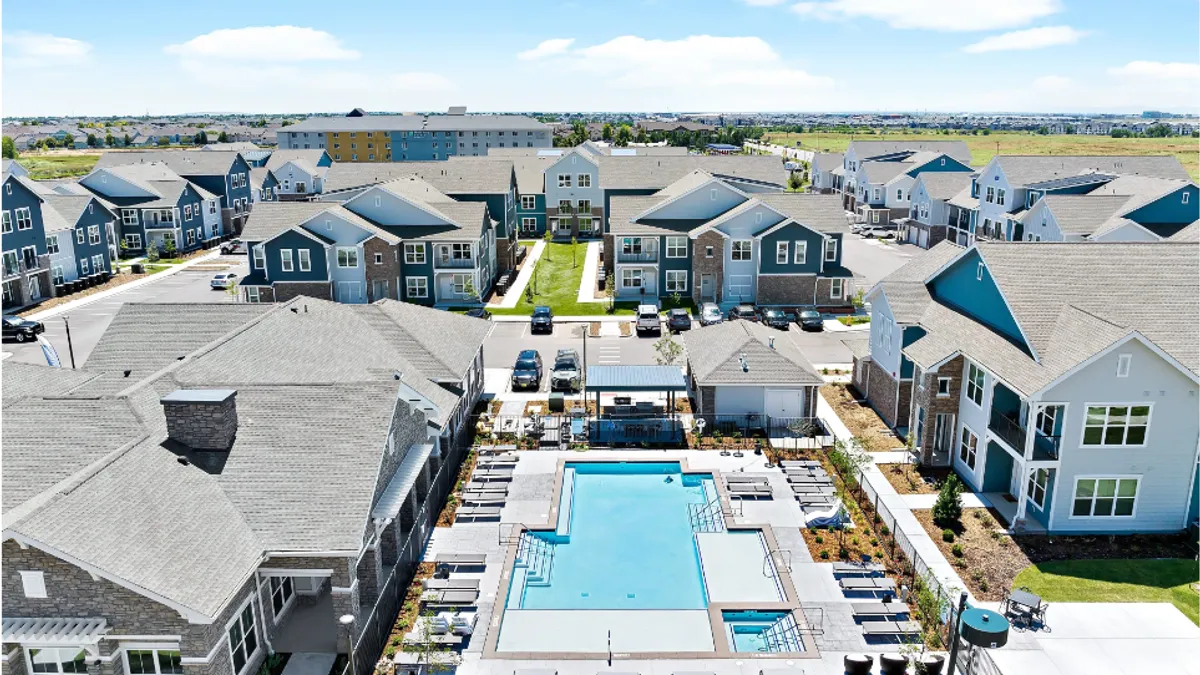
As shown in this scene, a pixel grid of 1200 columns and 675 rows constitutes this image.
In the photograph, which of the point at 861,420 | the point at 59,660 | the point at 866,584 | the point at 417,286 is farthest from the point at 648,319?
the point at 59,660

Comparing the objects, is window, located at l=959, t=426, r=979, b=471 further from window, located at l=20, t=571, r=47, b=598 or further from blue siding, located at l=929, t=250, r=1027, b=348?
window, located at l=20, t=571, r=47, b=598

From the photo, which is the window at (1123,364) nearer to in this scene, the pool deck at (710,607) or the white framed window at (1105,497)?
the white framed window at (1105,497)

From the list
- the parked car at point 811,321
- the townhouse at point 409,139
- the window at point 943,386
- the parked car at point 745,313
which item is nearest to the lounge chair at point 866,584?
the window at point 943,386

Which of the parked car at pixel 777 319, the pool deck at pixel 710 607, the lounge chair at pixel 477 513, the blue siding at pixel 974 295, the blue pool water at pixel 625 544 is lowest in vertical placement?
the blue pool water at pixel 625 544

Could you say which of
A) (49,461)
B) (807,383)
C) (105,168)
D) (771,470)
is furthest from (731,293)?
(105,168)

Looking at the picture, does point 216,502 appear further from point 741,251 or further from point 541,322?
point 741,251

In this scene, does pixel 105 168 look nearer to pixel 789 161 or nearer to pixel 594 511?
pixel 594 511

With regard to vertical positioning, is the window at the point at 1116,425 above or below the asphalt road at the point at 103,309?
above
